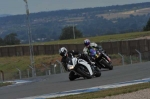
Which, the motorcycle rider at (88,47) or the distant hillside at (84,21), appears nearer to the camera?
the motorcycle rider at (88,47)

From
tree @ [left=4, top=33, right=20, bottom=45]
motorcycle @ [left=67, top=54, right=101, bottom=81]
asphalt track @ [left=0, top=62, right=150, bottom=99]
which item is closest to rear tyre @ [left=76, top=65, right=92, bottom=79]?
motorcycle @ [left=67, top=54, right=101, bottom=81]

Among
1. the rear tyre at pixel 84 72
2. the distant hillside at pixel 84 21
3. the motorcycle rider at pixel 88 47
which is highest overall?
the distant hillside at pixel 84 21

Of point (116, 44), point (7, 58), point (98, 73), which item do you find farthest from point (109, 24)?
point (98, 73)

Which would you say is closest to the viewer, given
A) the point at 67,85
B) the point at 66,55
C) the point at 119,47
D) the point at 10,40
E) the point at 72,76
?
the point at 67,85

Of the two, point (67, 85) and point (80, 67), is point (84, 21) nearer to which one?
point (80, 67)

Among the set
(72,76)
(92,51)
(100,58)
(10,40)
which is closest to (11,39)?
(10,40)

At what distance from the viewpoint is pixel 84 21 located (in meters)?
177

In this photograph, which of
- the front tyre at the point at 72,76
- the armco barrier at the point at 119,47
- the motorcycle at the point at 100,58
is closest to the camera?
the front tyre at the point at 72,76

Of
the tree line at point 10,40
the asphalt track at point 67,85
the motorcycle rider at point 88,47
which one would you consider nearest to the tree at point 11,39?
the tree line at point 10,40

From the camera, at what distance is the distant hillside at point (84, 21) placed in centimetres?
15725

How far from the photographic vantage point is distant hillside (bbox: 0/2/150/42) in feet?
516

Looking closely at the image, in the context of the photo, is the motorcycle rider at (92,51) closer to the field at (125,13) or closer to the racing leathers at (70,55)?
the racing leathers at (70,55)

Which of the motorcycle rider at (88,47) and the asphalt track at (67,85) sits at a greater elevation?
the motorcycle rider at (88,47)

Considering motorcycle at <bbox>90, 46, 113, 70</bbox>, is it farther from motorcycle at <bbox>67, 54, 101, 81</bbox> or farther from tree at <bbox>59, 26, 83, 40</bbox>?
tree at <bbox>59, 26, 83, 40</bbox>
